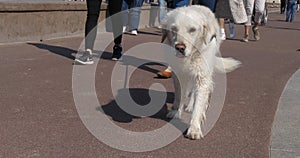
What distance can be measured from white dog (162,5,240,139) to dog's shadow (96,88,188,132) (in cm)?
34

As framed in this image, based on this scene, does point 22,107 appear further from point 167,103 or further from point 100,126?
point 167,103

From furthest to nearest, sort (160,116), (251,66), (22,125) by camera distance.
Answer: (251,66)
(160,116)
(22,125)

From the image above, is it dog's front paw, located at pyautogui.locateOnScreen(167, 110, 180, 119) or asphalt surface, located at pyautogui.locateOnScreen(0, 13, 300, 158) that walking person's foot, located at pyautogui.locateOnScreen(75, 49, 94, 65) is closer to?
asphalt surface, located at pyautogui.locateOnScreen(0, 13, 300, 158)

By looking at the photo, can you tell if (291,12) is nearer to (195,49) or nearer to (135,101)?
(135,101)

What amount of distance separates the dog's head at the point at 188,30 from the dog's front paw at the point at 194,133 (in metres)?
0.64

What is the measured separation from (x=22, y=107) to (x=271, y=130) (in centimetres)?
245

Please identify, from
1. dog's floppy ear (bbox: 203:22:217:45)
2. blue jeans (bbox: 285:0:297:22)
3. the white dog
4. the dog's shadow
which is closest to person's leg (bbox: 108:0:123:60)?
the dog's shadow

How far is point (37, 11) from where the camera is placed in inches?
367

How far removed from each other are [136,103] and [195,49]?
1303 mm

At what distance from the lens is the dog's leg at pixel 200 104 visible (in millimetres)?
3914

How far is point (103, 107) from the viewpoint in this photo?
15.6 ft

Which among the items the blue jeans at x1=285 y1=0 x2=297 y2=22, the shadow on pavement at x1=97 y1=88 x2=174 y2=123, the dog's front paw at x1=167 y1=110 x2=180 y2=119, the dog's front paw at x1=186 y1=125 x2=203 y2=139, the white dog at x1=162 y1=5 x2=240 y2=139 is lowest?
the blue jeans at x1=285 y1=0 x2=297 y2=22

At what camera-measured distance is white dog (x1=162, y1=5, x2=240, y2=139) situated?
372 centimetres

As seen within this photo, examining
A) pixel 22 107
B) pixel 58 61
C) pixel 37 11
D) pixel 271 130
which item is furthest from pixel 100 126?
pixel 37 11
